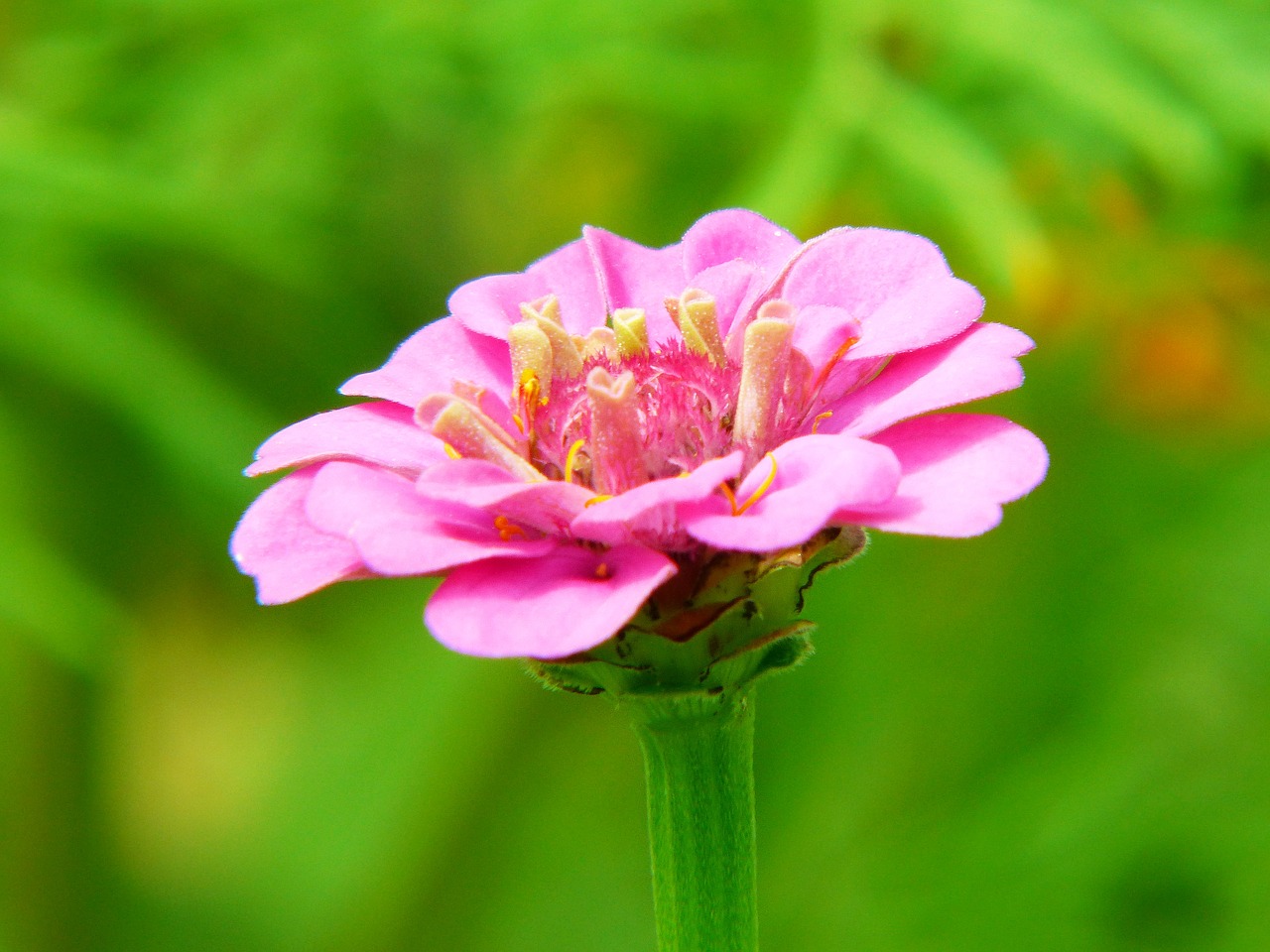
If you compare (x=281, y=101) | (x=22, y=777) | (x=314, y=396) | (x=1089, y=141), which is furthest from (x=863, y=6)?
(x=22, y=777)

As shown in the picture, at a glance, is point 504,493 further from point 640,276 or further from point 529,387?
point 640,276

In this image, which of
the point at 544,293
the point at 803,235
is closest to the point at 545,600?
the point at 544,293

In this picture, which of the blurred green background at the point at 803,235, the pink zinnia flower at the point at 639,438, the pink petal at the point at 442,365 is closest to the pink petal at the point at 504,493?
the pink zinnia flower at the point at 639,438

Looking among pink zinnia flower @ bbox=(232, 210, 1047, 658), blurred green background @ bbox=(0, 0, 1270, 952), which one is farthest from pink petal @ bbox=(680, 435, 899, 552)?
blurred green background @ bbox=(0, 0, 1270, 952)

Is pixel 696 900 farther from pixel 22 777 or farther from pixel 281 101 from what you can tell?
pixel 22 777

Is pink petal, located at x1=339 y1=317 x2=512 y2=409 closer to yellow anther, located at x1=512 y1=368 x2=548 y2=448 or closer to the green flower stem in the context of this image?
yellow anther, located at x1=512 y1=368 x2=548 y2=448
